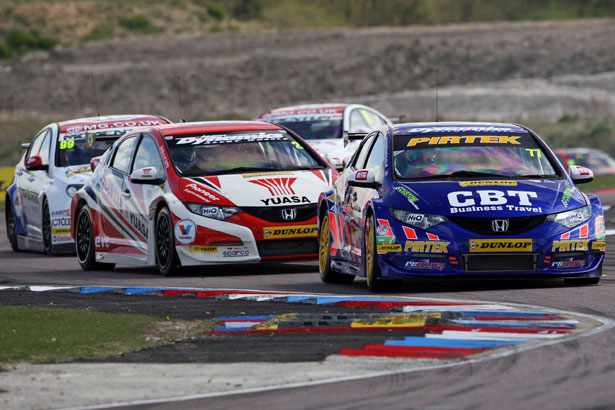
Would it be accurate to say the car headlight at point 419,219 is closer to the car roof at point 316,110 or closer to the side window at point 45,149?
the side window at point 45,149

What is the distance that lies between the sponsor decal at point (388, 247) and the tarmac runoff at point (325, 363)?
1.05m

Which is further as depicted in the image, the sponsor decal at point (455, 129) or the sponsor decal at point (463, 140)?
the sponsor decal at point (455, 129)

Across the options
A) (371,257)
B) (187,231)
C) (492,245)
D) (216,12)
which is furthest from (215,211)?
(216,12)

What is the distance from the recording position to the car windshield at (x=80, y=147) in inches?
690

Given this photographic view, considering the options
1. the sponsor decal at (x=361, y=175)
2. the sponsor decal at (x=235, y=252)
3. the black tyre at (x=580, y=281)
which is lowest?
the sponsor decal at (x=235, y=252)

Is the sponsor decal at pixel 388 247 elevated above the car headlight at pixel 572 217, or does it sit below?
below

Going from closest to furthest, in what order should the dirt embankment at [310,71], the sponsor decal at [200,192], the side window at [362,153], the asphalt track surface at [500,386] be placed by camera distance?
the asphalt track surface at [500,386]
the side window at [362,153]
the sponsor decal at [200,192]
the dirt embankment at [310,71]

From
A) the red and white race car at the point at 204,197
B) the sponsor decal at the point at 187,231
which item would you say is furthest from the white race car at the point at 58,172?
the sponsor decal at the point at 187,231

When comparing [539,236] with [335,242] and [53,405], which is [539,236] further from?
[53,405]

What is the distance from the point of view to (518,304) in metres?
9.70

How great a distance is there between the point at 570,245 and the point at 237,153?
432 centimetres

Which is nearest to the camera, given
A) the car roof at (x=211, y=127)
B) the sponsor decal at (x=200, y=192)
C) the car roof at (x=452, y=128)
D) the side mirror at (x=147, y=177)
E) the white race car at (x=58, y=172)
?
the car roof at (x=452, y=128)

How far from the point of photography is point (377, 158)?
11.8 meters

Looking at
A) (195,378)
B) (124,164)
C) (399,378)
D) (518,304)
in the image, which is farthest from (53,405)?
(124,164)
